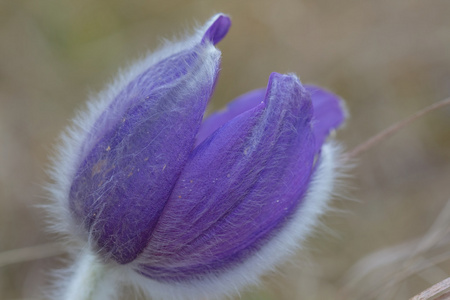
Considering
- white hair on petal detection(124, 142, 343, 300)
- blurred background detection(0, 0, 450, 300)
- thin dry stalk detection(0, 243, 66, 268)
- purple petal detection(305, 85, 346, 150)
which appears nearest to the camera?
white hair on petal detection(124, 142, 343, 300)

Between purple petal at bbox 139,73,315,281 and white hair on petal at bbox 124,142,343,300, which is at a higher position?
purple petal at bbox 139,73,315,281

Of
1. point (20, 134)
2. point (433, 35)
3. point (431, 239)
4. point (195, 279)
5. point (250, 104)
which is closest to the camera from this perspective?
point (195, 279)

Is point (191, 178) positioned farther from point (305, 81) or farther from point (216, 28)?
point (305, 81)

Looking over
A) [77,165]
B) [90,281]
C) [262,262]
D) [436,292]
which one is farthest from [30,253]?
[436,292]

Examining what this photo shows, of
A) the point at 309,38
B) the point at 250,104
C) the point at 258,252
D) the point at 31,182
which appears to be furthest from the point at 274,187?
the point at 309,38

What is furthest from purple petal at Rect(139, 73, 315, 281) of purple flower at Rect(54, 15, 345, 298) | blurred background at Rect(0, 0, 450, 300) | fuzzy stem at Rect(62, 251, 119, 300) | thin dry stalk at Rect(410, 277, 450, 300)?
blurred background at Rect(0, 0, 450, 300)

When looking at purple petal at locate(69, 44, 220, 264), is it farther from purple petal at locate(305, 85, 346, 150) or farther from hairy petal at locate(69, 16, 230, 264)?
purple petal at locate(305, 85, 346, 150)

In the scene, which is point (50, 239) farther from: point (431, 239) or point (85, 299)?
point (431, 239)

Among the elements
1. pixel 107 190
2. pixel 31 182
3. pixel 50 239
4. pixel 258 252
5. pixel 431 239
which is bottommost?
pixel 431 239
